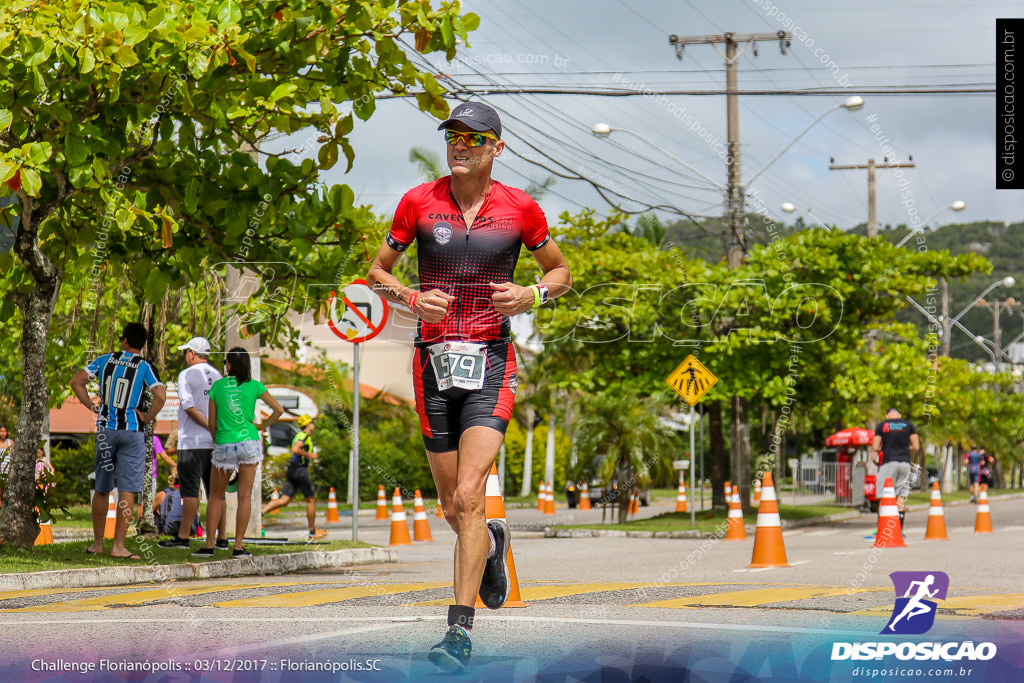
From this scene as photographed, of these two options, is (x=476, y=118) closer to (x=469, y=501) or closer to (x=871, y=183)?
(x=469, y=501)

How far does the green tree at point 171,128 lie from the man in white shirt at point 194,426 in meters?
0.98

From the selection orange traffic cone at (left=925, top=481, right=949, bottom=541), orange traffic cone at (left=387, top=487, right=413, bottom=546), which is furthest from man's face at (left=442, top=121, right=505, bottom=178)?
orange traffic cone at (left=925, top=481, right=949, bottom=541)

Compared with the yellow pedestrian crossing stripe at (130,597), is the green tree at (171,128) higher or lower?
higher

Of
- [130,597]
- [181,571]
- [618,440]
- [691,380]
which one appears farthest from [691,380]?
[130,597]

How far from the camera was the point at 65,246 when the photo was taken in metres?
9.06

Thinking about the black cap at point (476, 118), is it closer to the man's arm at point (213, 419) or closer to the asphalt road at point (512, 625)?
the asphalt road at point (512, 625)

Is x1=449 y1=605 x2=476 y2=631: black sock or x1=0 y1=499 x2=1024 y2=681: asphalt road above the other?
x1=449 y1=605 x2=476 y2=631: black sock

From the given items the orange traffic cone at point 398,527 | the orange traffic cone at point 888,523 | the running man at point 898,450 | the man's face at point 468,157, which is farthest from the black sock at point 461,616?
the running man at point 898,450

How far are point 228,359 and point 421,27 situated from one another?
12.9 feet

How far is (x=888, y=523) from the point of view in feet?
47.0

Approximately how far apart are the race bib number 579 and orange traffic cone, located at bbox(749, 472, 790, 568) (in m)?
6.96

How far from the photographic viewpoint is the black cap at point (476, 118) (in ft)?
15.2

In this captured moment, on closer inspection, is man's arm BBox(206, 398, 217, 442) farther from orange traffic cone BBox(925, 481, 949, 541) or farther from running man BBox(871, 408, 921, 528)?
orange traffic cone BBox(925, 481, 949, 541)

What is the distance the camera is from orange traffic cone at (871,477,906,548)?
14281 millimetres
